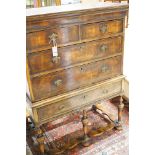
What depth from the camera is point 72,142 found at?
1995 mm

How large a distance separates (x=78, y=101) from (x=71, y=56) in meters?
0.39

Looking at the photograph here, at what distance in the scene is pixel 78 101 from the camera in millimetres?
1614

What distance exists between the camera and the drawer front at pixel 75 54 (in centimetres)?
132

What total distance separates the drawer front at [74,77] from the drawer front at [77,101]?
0.09 meters

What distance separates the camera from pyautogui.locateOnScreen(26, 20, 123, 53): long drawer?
1263mm

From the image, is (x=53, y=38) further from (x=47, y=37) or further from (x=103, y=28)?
(x=103, y=28)

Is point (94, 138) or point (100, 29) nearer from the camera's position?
point (100, 29)

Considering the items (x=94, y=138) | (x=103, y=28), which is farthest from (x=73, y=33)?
(x=94, y=138)

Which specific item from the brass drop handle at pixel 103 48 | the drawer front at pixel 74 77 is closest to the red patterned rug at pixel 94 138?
the drawer front at pixel 74 77
